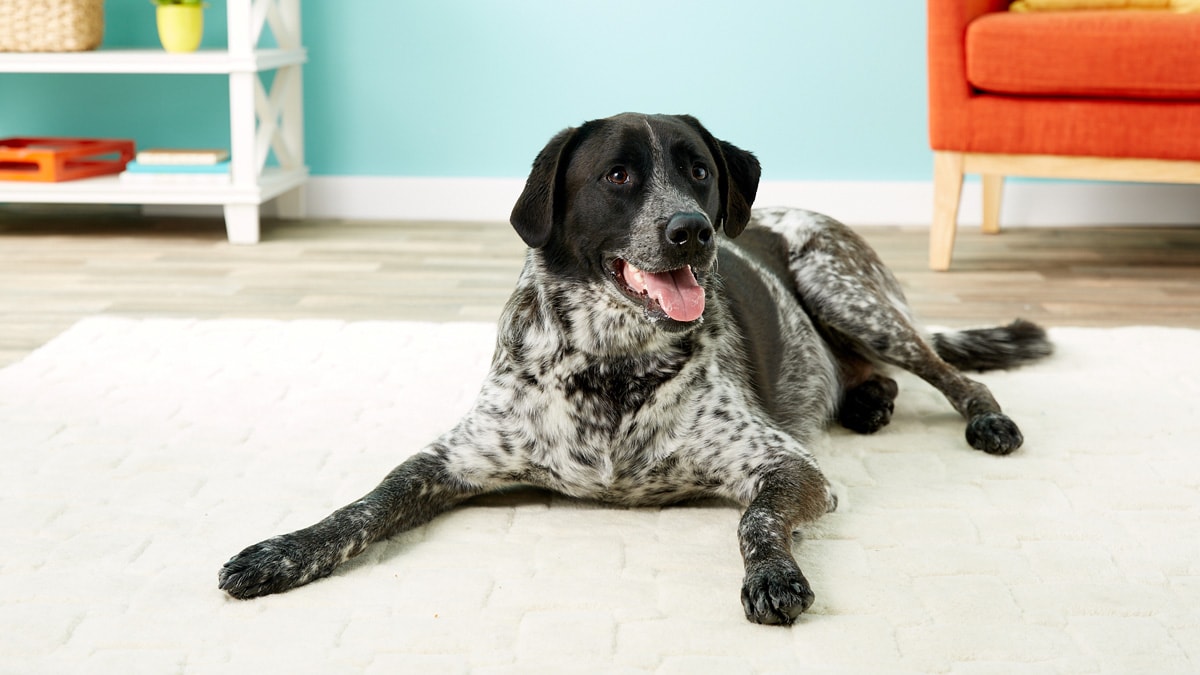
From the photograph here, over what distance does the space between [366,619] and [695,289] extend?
2.37 feet

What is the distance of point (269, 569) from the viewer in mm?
1813

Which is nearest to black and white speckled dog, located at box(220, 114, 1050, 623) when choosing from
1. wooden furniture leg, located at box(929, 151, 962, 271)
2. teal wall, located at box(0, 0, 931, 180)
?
wooden furniture leg, located at box(929, 151, 962, 271)

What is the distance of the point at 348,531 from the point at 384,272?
2.24m

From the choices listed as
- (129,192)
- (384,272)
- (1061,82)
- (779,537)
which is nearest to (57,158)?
(129,192)

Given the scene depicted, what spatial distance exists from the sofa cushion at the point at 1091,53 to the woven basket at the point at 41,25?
9.65 ft

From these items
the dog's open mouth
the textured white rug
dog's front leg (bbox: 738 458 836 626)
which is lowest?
the textured white rug

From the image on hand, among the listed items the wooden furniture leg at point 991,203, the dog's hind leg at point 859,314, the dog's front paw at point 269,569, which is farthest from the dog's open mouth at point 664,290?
the wooden furniture leg at point 991,203

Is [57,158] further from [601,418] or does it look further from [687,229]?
[687,229]

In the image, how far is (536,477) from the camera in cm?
214

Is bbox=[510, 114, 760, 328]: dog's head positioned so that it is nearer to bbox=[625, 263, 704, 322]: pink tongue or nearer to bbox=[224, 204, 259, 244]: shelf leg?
bbox=[625, 263, 704, 322]: pink tongue

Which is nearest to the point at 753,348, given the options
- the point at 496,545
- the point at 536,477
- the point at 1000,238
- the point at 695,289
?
the point at 695,289

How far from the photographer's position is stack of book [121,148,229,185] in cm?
443

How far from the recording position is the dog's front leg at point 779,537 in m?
1.73

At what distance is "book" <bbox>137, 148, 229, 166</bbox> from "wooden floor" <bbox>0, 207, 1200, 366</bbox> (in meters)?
0.28
